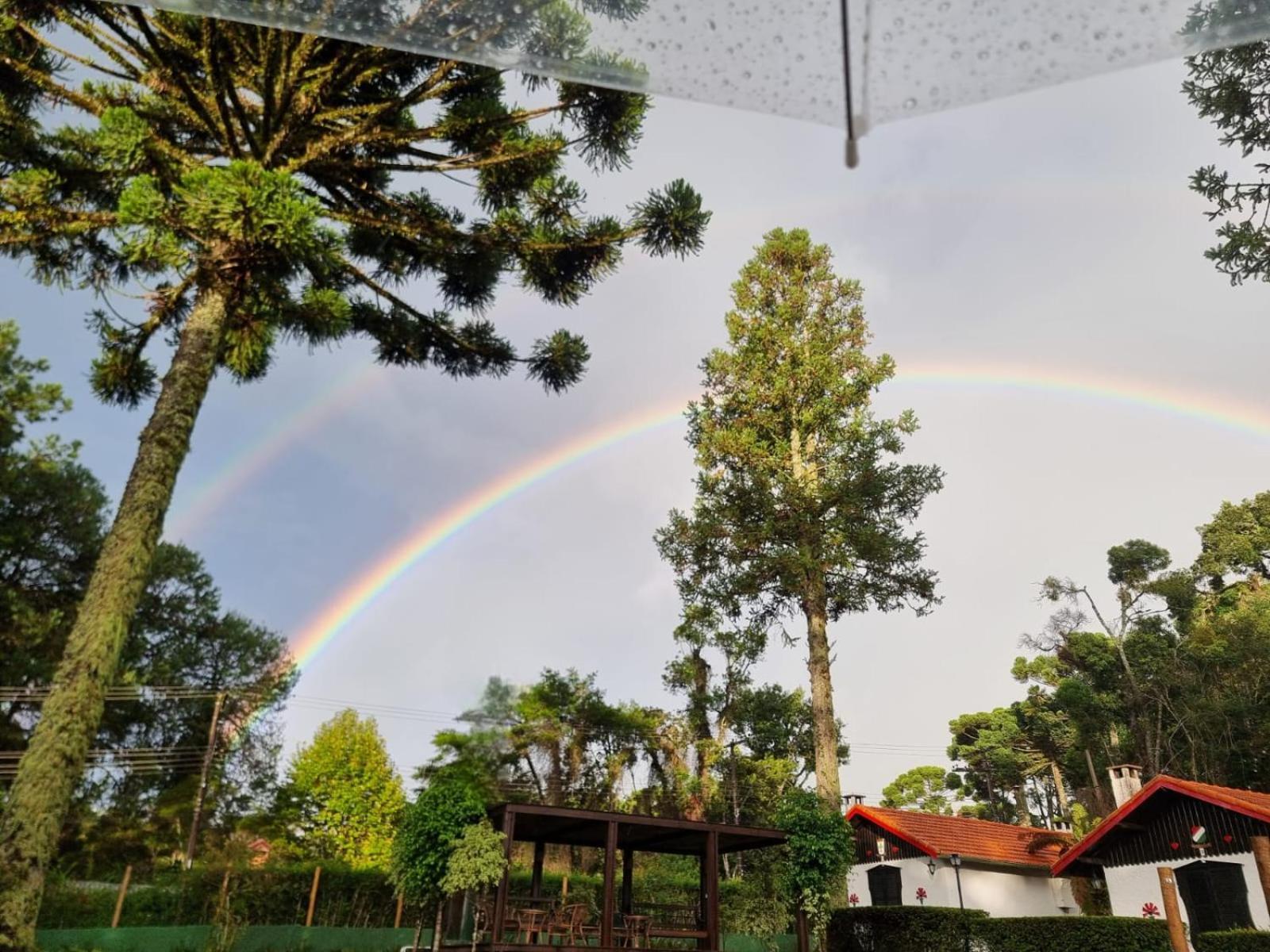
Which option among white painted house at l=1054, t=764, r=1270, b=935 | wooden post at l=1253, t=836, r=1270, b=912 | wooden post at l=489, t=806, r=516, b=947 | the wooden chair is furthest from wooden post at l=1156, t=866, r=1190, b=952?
wooden post at l=489, t=806, r=516, b=947

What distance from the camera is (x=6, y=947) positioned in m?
5.82

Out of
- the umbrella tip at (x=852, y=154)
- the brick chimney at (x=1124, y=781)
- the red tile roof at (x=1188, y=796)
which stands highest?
the brick chimney at (x=1124, y=781)

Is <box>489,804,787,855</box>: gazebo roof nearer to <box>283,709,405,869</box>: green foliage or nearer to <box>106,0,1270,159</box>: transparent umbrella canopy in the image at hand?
<box>106,0,1270,159</box>: transparent umbrella canopy

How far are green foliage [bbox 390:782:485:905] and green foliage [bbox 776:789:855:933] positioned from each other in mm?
6194

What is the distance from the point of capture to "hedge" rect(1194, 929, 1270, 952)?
12875 mm

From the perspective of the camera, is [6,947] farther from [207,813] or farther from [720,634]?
[207,813]

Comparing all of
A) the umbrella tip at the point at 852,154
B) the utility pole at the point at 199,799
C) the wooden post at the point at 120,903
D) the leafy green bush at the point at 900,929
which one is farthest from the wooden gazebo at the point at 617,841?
the utility pole at the point at 199,799

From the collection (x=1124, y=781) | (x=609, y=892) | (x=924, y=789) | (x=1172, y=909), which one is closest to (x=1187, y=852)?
(x=1124, y=781)

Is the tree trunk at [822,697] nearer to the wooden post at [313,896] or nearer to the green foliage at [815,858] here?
the green foliage at [815,858]

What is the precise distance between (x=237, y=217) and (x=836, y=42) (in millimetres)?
7941

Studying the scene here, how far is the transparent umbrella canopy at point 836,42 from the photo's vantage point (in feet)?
4.05

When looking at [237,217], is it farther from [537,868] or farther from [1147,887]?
[1147,887]

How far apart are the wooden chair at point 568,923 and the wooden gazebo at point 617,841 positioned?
39 cm

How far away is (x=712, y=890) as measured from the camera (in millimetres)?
12805
